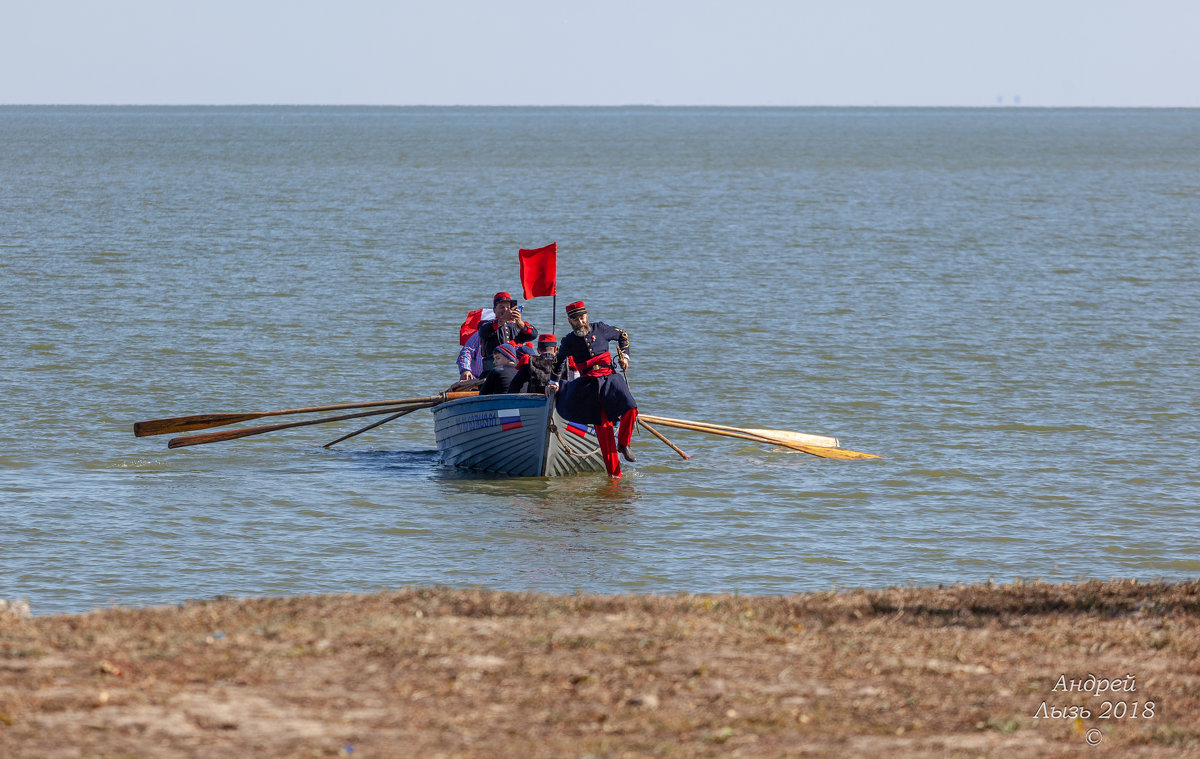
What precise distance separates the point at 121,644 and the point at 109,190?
216 feet

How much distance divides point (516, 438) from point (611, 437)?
3.90 ft

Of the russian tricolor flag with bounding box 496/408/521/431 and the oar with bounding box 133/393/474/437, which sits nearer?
the russian tricolor flag with bounding box 496/408/521/431

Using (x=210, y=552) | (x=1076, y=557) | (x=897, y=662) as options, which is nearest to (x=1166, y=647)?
(x=897, y=662)

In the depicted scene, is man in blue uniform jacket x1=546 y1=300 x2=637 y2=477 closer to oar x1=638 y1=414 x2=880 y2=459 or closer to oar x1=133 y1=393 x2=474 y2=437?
oar x1=638 y1=414 x2=880 y2=459

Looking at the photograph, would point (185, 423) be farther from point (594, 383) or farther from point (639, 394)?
point (639, 394)

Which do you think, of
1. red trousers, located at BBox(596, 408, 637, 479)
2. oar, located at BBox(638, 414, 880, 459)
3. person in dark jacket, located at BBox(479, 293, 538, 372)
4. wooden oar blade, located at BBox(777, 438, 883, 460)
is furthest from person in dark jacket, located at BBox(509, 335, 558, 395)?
wooden oar blade, located at BBox(777, 438, 883, 460)

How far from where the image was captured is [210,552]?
543 inches


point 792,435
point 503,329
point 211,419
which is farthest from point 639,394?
point 211,419

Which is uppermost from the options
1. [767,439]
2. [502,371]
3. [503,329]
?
[503,329]

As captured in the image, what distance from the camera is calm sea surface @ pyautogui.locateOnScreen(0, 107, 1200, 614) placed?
13.8 meters

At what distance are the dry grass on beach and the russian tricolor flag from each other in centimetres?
778

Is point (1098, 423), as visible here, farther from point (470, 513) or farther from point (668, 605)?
point (668, 605)

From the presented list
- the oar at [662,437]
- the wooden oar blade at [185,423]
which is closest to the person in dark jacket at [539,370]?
the oar at [662,437]

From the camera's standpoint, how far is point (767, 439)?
59.4ft
